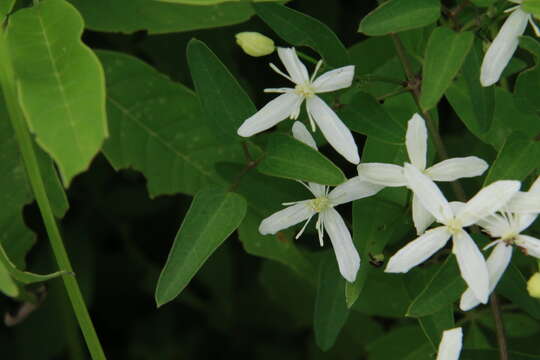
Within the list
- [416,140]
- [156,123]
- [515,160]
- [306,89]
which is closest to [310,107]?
[306,89]

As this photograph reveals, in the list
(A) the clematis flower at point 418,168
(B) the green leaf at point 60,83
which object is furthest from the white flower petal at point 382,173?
(B) the green leaf at point 60,83

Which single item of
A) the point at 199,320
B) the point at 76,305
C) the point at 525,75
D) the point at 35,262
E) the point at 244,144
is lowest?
the point at 199,320

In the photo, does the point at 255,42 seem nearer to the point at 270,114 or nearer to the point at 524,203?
the point at 270,114

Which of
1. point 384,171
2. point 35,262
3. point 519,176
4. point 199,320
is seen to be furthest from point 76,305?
point 199,320

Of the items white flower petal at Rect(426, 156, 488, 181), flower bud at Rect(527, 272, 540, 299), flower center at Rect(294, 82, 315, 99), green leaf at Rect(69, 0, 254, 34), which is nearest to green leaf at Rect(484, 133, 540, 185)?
white flower petal at Rect(426, 156, 488, 181)

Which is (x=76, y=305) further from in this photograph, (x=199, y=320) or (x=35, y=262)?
(x=199, y=320)

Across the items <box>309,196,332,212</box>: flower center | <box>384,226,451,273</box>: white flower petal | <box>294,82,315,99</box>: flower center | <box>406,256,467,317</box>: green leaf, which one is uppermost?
<box>294,82,315,99</box>: flower center

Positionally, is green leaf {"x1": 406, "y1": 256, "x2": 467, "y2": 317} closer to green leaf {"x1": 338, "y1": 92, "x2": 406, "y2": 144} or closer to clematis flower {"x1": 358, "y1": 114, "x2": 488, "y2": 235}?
clematis flower {"x1": 358, "y1": 114, "x2": 488, "y2": 235}
